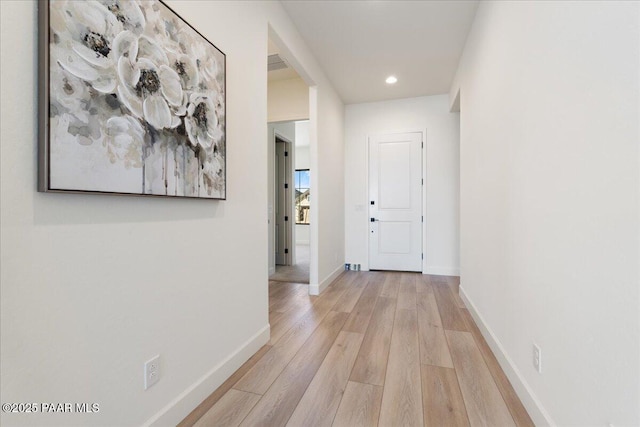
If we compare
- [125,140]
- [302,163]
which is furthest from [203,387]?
[302,163]

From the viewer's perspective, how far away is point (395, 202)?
4.64 metres

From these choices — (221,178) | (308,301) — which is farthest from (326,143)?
(221,178)

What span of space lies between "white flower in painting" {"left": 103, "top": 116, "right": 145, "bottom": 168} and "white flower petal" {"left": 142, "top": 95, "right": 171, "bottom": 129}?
0.21ft

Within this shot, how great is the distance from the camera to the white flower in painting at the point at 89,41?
2.87 ft

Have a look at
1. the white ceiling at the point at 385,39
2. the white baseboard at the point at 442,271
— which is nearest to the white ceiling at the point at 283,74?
the white ceiling at the point at 385,39

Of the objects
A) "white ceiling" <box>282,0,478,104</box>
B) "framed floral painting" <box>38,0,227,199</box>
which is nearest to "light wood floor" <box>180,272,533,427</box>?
"framed floral painting" <box>38,0,227,199</box>

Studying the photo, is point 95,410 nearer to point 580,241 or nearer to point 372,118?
point 580,241

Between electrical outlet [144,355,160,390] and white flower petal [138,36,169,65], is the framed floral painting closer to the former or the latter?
white flower petal [138,36,169,65]

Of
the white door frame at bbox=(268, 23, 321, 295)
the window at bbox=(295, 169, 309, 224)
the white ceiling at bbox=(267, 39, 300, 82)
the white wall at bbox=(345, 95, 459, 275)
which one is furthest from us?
the window at bbox=(295, 169, 309, 224)

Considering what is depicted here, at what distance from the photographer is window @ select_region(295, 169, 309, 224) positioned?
885cm

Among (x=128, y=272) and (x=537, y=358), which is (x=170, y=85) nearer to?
(x=128, y=272)

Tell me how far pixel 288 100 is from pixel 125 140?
3.27 meters

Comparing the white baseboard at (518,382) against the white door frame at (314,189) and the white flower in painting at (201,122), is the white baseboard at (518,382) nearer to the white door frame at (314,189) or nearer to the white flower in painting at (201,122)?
the white door frame at (314,189)

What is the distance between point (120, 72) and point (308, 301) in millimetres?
2641
